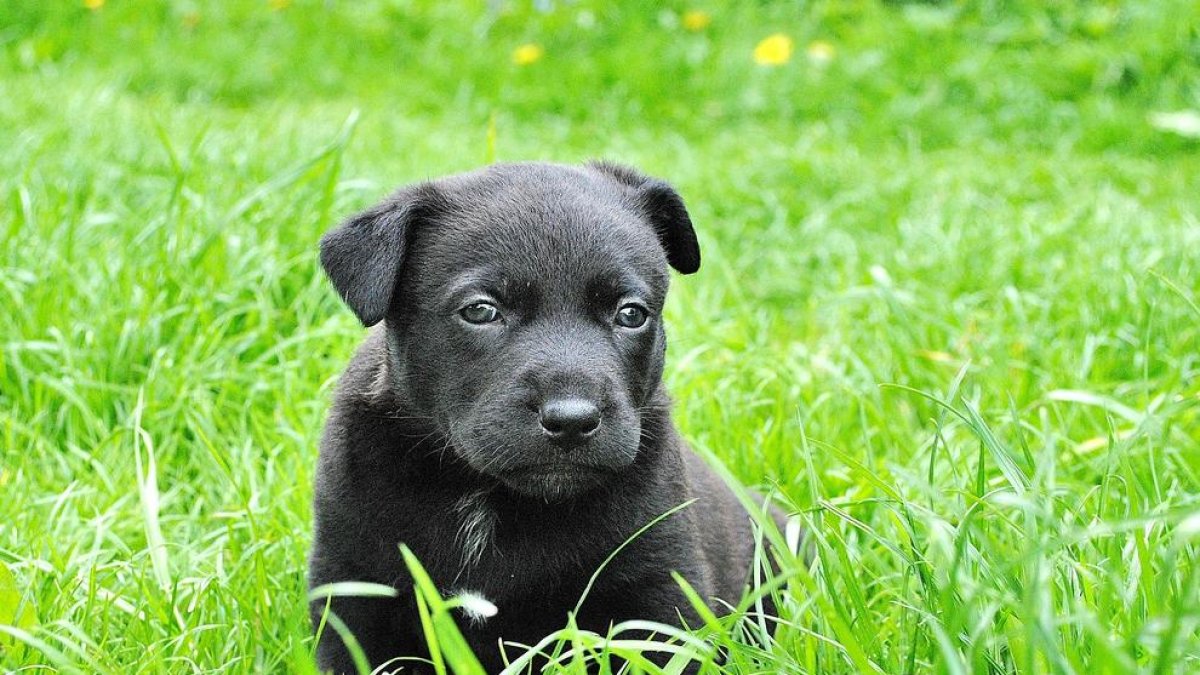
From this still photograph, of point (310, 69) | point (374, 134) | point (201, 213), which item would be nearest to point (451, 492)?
point (201, 213)

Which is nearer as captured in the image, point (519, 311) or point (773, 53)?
point (519, 311)

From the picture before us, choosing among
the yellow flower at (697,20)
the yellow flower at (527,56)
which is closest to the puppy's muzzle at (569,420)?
the yellow flower at (527,56)

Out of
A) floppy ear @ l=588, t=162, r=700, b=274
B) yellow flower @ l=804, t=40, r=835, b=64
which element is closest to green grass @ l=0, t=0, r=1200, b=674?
yellow flower @ l=804, t=40, r=835, b=64

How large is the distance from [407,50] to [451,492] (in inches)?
284

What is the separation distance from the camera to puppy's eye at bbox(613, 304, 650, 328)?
108 inches

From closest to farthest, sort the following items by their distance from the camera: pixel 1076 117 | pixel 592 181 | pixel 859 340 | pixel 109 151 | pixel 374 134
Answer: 1. pixel 592 181
2. pixel 859 340
3. pixel 109 151
4. pixel 374 134
5. pixel 1076 117

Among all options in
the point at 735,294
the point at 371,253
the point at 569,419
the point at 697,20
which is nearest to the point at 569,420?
the point at 569,419

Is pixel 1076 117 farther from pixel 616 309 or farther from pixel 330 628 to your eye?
pixel 330 628

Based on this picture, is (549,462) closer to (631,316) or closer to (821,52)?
(631,316)

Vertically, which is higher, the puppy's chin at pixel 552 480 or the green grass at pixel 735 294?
the puppy's chin at pixel 552 480

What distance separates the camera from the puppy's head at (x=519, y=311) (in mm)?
2514

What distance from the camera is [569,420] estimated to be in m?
2.44

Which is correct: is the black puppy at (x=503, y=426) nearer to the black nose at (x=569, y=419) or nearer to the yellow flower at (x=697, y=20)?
the black nose at (x=569, y=419)

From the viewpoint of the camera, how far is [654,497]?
277cm
